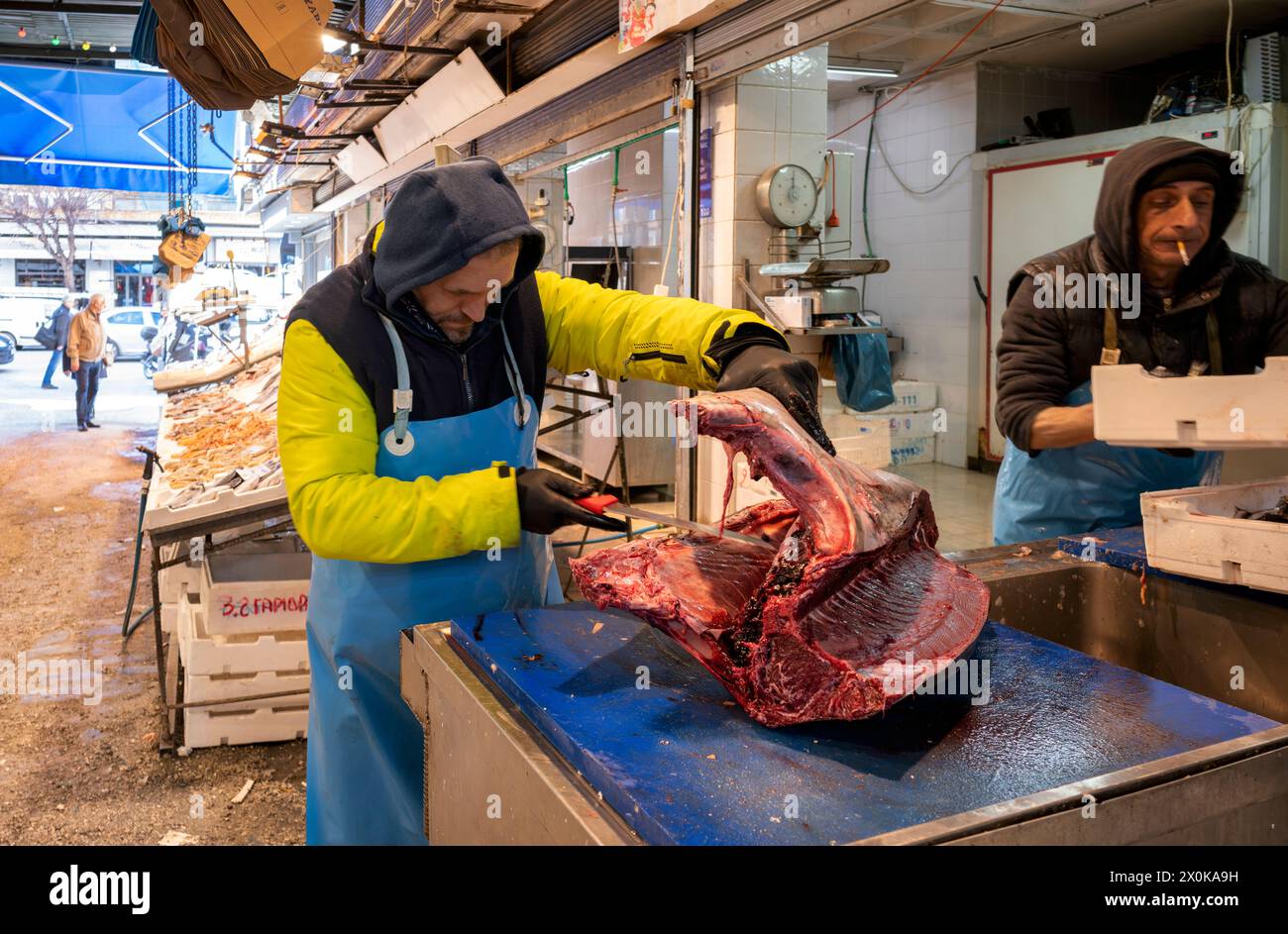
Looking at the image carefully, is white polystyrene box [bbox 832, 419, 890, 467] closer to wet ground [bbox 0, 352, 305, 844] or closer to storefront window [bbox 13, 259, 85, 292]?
wet ground [bbox 0, 352, 305, 844]

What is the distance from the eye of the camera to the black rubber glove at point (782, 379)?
1938 millimetres

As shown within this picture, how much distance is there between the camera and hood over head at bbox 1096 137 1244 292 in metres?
2.59

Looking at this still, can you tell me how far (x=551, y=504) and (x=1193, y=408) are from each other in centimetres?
123

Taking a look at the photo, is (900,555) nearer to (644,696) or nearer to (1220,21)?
(644,696)

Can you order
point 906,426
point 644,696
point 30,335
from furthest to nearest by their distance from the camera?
point 30,335
point 906,426
point 644,696

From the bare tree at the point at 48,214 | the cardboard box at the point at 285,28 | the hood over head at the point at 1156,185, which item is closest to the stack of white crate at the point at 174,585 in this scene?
the cardboard box at the point at 285,28

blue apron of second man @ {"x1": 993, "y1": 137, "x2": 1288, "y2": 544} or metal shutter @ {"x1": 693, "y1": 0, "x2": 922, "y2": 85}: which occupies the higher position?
metal shutter @ {"x1": 693, "y1": 0, "x2": 922, "y2": 85}

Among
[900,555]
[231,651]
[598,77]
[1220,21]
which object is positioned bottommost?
[231,651]

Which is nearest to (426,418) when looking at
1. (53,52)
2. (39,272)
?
(53,52)

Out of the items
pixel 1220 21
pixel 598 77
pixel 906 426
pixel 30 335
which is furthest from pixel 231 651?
pixel 30 335

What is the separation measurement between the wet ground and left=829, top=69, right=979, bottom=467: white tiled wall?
23.1 feet

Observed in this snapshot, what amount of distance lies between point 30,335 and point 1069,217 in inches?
941

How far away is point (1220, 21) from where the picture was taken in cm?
755

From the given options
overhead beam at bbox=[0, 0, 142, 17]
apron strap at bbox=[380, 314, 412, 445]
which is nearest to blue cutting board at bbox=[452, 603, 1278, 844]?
apron strap at bbox=[380, 314, 412, 445]
